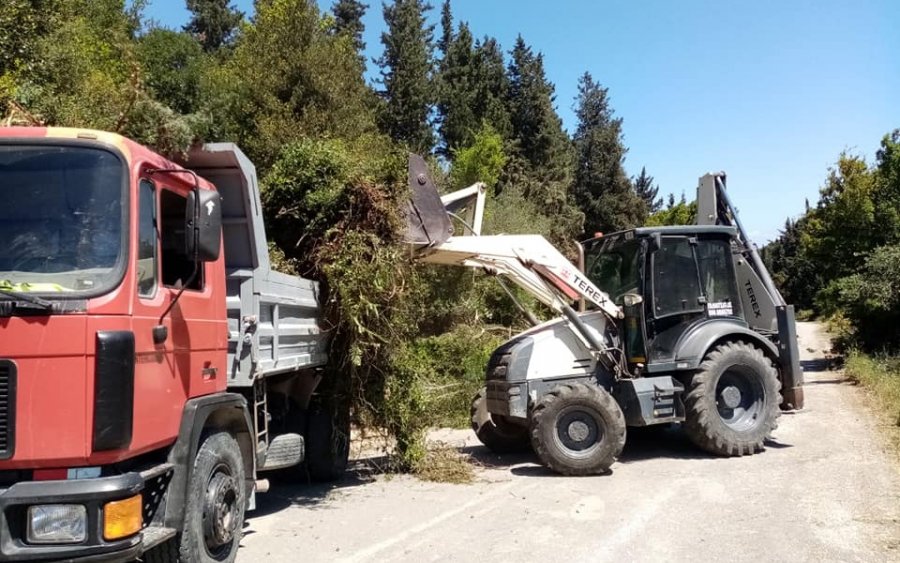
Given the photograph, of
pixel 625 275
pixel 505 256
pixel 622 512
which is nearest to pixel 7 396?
pixel 622 512

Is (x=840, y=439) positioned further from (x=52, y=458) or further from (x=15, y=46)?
(x=15, y=46)

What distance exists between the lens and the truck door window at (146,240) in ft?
13.6

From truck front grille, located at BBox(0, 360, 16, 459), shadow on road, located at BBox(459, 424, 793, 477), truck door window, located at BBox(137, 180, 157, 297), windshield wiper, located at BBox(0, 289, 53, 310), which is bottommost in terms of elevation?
shadow on road, located at BBox(459, 424, 793, 477)

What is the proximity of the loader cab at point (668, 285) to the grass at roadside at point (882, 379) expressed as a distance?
2.83m

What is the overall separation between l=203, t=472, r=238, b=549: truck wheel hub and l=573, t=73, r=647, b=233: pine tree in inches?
1427

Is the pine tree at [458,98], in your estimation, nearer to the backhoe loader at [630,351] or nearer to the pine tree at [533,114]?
the pine tree at [533,114]

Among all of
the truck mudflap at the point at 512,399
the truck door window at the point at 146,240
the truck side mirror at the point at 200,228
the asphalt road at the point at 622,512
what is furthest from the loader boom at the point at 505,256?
the truck door window at the point at 146,240

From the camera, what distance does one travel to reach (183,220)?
4539 mm

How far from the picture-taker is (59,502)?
359cm

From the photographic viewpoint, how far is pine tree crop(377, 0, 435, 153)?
101 ft

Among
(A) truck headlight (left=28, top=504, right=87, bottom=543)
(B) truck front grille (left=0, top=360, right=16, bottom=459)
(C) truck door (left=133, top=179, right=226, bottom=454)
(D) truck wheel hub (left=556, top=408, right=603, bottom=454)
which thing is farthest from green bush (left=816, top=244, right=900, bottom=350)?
(B) truck front grille (left=0, top=360, right=16, bottom=459)

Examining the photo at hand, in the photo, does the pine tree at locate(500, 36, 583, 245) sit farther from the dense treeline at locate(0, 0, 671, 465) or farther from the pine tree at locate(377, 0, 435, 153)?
the pine tree at locate(377, 0, 435, 153)

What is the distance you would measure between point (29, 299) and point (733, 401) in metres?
8.15

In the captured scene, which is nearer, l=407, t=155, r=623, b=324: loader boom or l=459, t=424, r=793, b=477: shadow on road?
l=407, t=155, r=623, b=324: loader boom
